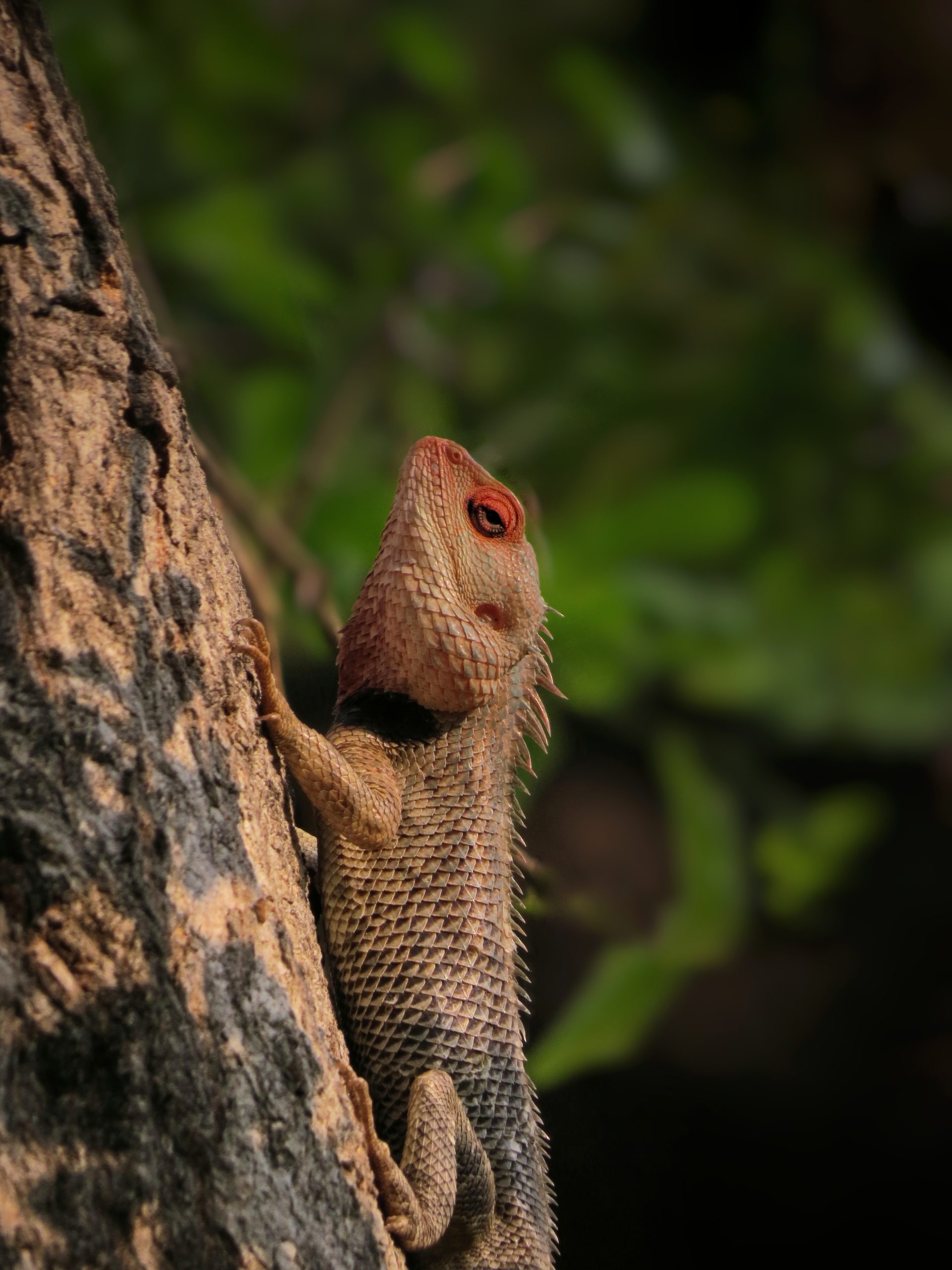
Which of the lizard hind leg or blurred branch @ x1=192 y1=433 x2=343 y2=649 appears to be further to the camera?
blurred branch @ x1=192 y1=433 x2=343 y2=649

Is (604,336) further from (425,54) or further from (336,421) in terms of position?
(336,421)

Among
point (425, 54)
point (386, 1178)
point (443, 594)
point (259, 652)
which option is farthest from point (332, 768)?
point (425, 54)

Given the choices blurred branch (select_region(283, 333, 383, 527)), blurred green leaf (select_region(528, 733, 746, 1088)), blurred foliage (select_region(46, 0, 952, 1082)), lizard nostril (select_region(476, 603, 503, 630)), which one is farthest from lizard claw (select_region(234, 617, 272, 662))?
blurred branch (select_region(283, 333, 383, 527))

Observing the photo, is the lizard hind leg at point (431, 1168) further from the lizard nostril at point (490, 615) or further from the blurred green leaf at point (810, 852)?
the blurred green leaf at point (810, 852)

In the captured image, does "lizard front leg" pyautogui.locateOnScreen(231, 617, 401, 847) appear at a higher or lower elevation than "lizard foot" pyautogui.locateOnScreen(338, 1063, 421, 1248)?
higher

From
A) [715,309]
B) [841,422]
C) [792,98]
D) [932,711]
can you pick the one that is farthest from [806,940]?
[792,98]

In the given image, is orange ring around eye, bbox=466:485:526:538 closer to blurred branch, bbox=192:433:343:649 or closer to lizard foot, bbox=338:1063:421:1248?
blurred branch, bbox=192:433:343:649

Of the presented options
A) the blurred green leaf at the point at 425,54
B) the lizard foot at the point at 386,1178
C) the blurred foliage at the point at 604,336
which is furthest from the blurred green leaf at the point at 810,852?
the blurred green leaf at the point at 425,54

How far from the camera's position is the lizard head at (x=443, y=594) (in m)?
1.72

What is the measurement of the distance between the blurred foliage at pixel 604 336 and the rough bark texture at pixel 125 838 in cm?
135

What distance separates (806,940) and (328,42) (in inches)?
150

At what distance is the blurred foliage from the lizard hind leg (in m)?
1.14

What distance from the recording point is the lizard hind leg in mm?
1303

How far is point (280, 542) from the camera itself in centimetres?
248
